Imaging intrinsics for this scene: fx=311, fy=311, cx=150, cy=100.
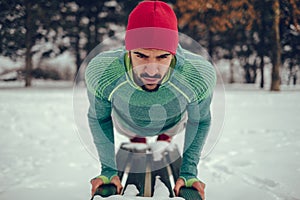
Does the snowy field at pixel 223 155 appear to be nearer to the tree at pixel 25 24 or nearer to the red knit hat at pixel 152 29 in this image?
the tree at pixel 25 24

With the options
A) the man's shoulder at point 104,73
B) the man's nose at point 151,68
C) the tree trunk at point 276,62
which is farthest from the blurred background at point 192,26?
the man's nose at point 151,68

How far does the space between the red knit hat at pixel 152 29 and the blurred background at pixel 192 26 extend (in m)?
0.38

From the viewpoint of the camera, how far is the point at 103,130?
28.4 inches

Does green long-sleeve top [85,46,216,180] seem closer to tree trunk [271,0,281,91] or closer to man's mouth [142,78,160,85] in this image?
man's mouth [142,78,160,85]

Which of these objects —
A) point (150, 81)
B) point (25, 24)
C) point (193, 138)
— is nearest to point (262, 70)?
point (193, 138)

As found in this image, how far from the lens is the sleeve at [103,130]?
697 mm

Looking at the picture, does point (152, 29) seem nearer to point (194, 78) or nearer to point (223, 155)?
point (194, 78)

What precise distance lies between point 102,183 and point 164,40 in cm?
36

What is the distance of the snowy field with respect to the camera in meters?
0.85

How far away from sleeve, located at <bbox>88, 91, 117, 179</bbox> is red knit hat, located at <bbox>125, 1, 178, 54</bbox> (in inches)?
5.7

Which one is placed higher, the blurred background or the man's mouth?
the blurred background

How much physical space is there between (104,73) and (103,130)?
137 millimetres

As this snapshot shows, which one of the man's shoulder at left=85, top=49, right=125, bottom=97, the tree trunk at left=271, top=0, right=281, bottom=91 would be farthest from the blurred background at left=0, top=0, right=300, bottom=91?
the man's shoulder at left=85, top=49, right=125, bottom=97

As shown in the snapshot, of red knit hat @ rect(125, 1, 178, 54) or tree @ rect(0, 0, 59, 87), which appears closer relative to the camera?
red knit hat @ rect(125, 1, 178, 54)
